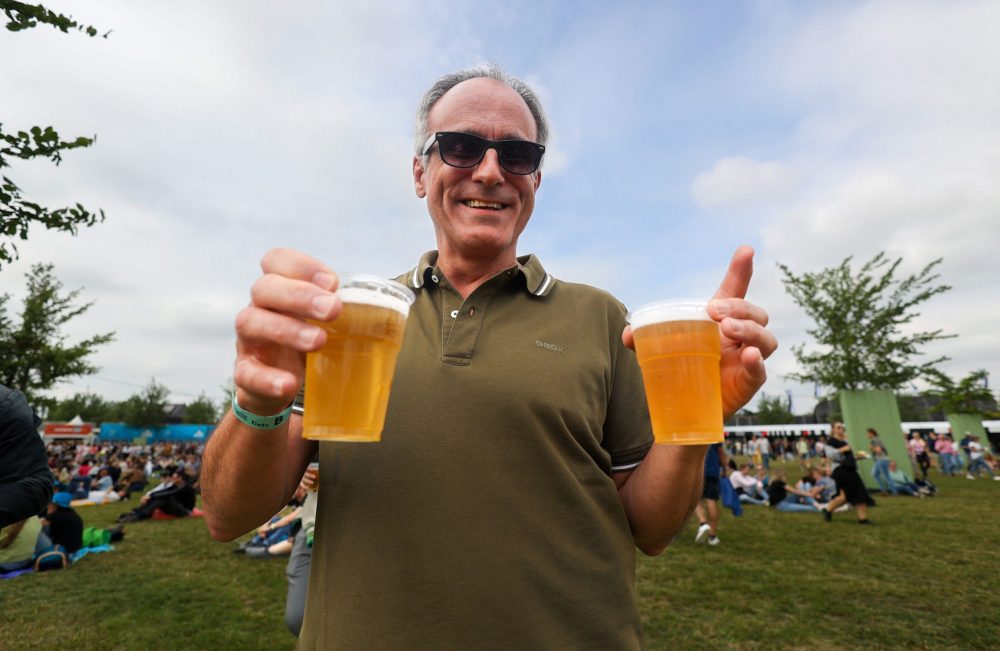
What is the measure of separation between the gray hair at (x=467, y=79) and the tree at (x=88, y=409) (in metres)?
78.2

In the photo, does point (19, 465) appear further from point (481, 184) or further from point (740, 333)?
point (740, 333)

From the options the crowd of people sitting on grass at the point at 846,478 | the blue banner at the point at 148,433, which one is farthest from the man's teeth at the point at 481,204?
the blue banner at the point at 148,433

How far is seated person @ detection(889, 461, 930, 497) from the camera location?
52.0 ft

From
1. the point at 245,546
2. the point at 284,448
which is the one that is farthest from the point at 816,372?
the point at 284,448

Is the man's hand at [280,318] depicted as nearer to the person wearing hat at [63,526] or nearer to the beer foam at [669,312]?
the beer foam at [669,312]

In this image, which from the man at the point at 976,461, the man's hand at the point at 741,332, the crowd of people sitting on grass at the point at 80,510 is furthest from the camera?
the man at the point at 976,461

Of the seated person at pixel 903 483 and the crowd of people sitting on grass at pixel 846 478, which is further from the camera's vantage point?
the seated person at pixel 903 483

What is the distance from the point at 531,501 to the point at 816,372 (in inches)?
933

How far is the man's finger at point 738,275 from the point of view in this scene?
1.46m

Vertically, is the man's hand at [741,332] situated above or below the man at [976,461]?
above

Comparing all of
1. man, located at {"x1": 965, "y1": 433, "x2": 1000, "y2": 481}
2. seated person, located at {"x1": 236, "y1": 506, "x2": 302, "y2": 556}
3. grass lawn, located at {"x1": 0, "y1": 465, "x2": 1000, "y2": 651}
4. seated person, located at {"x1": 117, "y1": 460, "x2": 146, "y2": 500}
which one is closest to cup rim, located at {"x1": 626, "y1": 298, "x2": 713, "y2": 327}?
grass lawn, located at {"x1": 0, "y1": 465, "x2": 1000, "y2": 651}

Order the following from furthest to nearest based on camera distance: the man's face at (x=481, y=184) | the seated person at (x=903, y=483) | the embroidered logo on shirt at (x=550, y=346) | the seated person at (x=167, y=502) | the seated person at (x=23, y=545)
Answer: the seated person at (x=903, y=483)
the seated person at (x=167, y=502)
the seated person at (x=23, y=545)
the man's face at (x=481, y=184)
the embroidered logo on shirt at (x=550, y=346)

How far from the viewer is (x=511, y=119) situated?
211 centimetres

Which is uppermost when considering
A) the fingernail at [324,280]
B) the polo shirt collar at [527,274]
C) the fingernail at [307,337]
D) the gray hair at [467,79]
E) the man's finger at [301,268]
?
the gray hair at [467,79]
